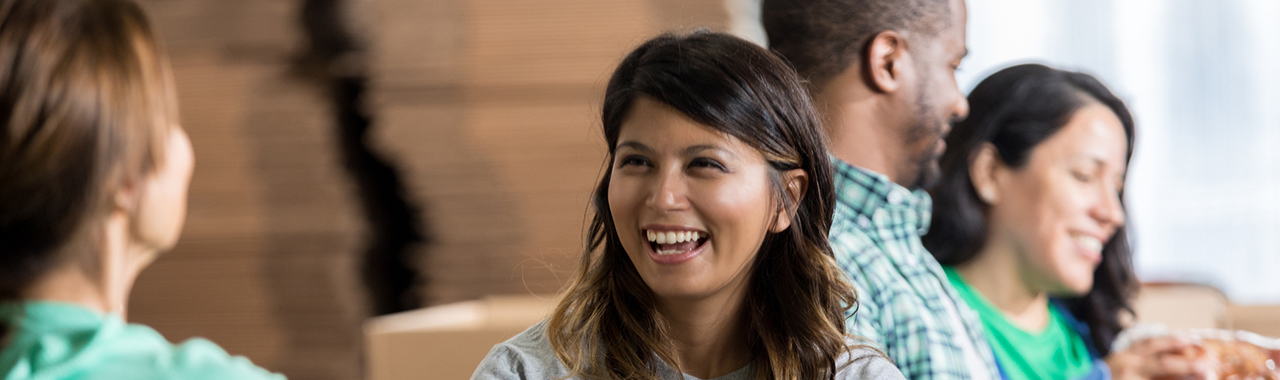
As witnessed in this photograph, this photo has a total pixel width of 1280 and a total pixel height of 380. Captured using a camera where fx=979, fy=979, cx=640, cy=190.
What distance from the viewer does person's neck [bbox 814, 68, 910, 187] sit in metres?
1.35

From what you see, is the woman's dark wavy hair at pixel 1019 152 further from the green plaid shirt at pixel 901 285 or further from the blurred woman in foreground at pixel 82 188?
the blurred woman in foreground at pixel 82 188

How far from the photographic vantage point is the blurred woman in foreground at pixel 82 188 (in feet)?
2.23

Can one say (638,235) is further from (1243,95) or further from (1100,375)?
(1243,95)

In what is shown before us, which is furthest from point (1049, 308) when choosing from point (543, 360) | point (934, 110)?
point (543, 360)

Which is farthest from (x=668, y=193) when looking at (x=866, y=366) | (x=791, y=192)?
(x=866, y=366)

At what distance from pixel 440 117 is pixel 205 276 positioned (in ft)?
1.95

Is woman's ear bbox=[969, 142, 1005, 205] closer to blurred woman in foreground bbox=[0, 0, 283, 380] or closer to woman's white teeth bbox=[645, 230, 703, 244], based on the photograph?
woman's white teeth bbox=[645, 230, 703, 244]

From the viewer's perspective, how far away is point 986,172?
52.7 inches

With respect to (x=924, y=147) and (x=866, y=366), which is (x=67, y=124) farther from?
(x=924, y=147)

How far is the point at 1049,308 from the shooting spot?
53.4 inches

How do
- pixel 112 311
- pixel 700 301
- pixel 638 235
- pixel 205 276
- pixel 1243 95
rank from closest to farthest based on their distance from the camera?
pixel 112 311
pixel 638 235
pixel 700 301
pixel 1243 95
pixel 205 276

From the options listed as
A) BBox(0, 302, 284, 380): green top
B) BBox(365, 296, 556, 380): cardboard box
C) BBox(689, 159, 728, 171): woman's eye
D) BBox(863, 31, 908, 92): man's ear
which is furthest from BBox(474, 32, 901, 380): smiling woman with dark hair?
BBox(0, 302, 284, 380): green top

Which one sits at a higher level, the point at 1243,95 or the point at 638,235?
the point at 1243,95

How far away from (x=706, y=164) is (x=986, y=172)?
431mm
